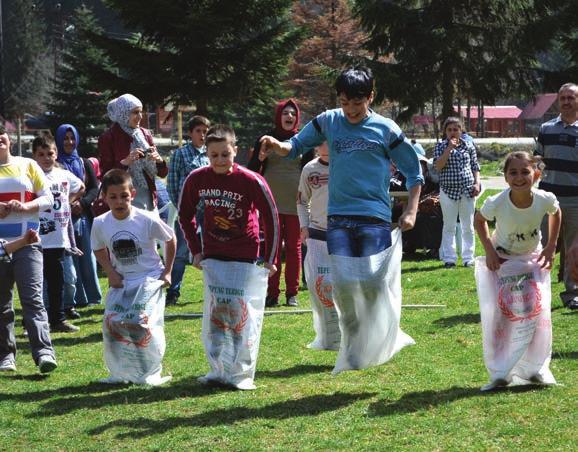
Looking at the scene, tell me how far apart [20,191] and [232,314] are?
192cm

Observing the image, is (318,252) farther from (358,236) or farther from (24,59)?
(24,59)

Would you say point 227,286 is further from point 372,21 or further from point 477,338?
point 372,21

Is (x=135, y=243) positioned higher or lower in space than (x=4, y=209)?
lower

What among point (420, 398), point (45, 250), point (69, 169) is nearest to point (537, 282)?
point (420, 398)

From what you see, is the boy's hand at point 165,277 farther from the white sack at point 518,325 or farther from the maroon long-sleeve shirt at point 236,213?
the white sack at point 518,325

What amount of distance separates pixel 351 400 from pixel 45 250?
426 cm

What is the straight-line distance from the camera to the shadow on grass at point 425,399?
608 centimetres

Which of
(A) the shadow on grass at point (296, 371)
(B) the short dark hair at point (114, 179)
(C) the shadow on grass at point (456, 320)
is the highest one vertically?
(B) the short dark hair at point (114, 179)

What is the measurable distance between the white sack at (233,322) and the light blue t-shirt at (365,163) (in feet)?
2.43

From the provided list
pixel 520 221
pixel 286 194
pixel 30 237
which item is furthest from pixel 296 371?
pixel 286 194

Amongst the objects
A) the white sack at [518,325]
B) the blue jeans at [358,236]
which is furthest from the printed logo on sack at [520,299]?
the blue jeans at [358,236]

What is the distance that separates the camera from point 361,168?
6523 millimetres

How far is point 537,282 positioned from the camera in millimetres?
6512

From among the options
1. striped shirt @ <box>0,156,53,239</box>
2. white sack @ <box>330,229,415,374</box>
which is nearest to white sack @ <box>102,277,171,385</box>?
striped shirt @ <box>0,156,53,239</box>
